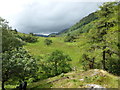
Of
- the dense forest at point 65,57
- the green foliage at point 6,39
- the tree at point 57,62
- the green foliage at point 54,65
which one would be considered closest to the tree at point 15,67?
the dense forest at point 65,57

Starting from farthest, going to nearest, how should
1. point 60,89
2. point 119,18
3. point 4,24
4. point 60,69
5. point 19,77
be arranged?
point 60,69
point 4,24
point 19,77
point 60,89
point 119,18

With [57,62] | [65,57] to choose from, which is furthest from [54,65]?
[65,57]

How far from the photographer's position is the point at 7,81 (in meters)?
16.9

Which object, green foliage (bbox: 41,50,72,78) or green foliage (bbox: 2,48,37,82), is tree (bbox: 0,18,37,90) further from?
green foliage (bbox: 41,50,72,78)

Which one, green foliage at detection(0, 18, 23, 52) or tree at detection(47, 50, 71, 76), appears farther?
tree at detection(47, 50, 71, 76)

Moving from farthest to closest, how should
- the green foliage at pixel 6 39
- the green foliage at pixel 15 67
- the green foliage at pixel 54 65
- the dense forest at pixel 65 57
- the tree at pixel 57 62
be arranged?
the tree at pixel 57 62, the green foliage at pixel 54 65, the green foliage at pixel 6 39, the dense forest at pixel 65 57, the green foliage at pixel 15 67

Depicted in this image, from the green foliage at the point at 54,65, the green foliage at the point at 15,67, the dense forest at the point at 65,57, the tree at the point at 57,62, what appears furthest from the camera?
the tree at the point at 57,62

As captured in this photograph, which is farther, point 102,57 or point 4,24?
point 102,57

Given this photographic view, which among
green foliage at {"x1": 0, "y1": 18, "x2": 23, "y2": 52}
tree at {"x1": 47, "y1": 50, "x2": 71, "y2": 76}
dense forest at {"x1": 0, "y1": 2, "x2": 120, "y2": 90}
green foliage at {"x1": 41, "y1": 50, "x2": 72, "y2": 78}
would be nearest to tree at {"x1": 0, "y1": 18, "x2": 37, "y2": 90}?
dense forest at {"x1": 0, "y1": 2, "x2": 120, "y2": 90}

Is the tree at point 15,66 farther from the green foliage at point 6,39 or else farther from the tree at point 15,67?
the green foliage at point 6,39

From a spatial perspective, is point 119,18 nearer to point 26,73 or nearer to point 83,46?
point 83,46

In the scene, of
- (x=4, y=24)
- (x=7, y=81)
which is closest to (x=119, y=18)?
(x=7, y=81)

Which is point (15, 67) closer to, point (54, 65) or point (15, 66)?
point (15, 66)

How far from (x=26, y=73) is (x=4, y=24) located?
8.90 metres
